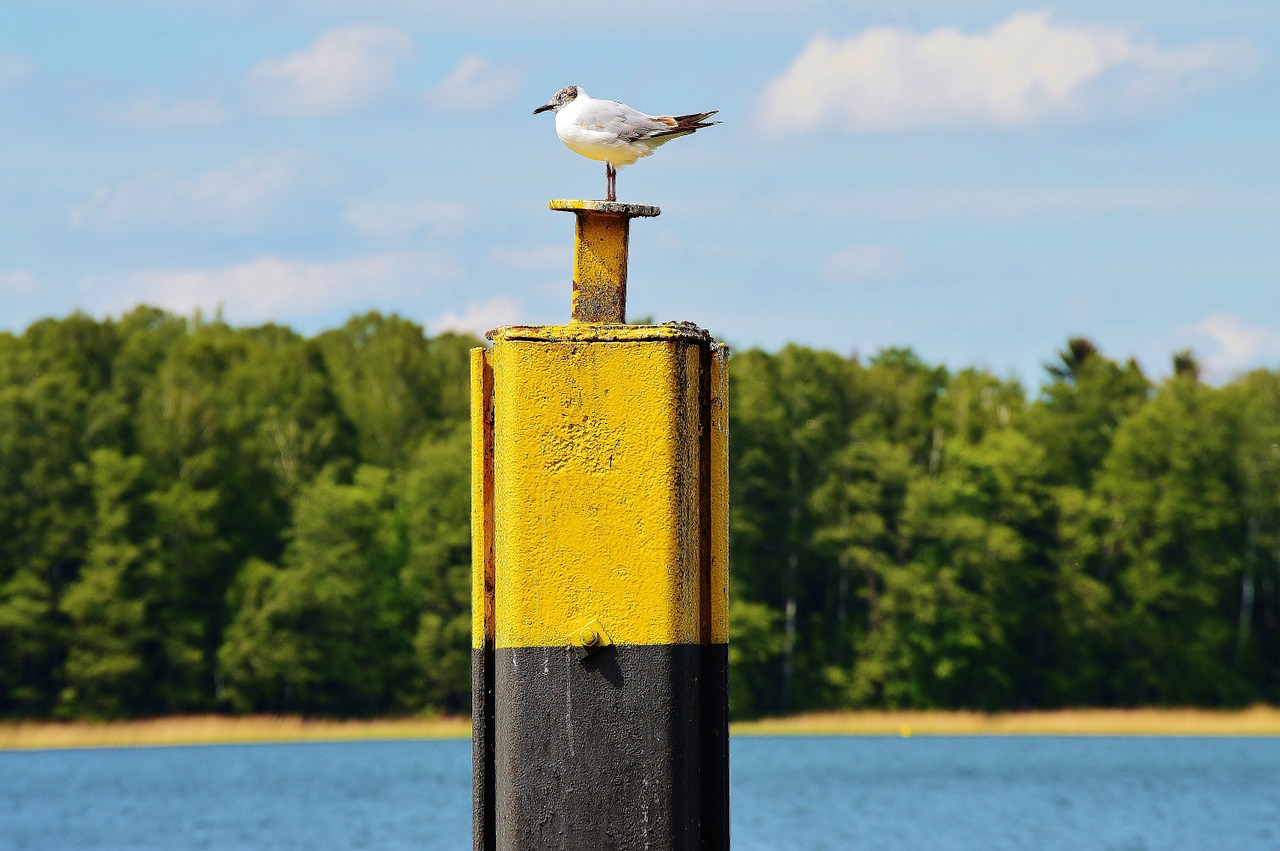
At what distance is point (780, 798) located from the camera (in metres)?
36.8

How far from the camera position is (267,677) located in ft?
193

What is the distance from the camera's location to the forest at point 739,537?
58438mm

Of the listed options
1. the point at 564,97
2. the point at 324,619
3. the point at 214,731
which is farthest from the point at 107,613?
the point at 564,97

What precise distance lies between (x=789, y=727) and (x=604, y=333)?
61579 mm

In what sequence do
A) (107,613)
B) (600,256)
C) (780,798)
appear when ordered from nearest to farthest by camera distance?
(600,256) < (780,798) < (107,613)

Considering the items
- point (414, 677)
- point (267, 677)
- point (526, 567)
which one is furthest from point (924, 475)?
point (526, 567)

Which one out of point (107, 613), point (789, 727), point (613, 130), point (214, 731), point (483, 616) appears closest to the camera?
point (483, 616)

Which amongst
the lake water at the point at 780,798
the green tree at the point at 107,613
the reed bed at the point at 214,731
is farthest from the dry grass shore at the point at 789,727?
the lake water at the point at 780,798

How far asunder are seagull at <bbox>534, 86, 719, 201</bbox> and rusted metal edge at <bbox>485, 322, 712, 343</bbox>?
0.77m

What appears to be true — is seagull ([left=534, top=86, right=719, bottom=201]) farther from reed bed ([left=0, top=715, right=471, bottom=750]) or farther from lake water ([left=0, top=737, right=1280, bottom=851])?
reed bed ([left=0, top=715, right=471, bottom=750])

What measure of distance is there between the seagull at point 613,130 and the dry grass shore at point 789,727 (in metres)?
55.2

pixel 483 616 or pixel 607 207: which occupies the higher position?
A: pixel 607 207

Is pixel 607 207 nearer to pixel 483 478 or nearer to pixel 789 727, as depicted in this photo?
pixel 483 478

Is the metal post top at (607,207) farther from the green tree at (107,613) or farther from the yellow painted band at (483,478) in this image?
the green tree at (107,613)
